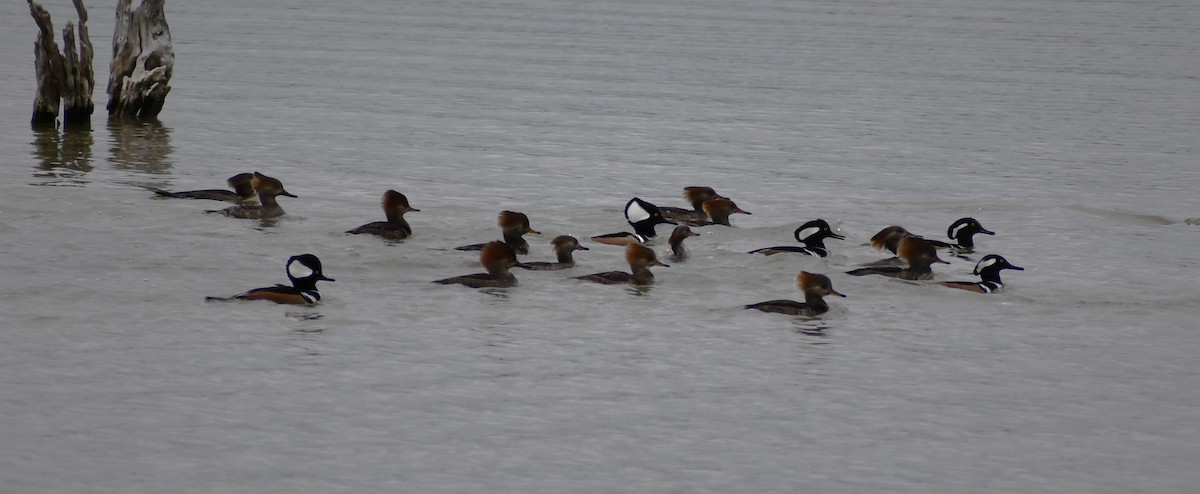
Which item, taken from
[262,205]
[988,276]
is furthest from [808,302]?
[262,205]

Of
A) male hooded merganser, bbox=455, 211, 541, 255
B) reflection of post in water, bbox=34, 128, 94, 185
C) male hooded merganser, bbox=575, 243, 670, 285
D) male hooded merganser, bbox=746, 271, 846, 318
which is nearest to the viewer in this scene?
male hooded merganser, bbox=746, 271, 846, 318

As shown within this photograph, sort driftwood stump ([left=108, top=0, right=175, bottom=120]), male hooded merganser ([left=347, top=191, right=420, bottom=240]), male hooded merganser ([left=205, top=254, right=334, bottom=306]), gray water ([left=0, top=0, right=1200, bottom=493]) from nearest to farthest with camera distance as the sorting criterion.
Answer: gray water ([left=0, top=0, right=1200, bottom=493])
male hooded merganser ([left=205, top=254, right=334, bottom=306])
male hooded merganser ([left=347, top=191, right=420, bottom=240])
driftwood stump ([left=108, top=0, right=175, bottom=120])

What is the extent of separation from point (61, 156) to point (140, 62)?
4.94 m

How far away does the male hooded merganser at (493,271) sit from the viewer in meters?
13.8

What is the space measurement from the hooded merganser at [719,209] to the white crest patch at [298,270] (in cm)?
590

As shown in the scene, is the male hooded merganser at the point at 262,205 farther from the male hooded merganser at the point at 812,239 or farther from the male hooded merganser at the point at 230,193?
the male hooded merganser at the point at 812,239

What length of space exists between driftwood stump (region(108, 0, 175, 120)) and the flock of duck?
7.35 meters

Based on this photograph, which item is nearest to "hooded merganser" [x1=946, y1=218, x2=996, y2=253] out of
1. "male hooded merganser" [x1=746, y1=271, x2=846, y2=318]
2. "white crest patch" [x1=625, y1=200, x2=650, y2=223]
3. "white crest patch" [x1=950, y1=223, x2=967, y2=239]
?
"white crest patch" [x1=950, y1=223, x2=967, y2=239]

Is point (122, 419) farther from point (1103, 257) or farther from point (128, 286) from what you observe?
point (1103, 257)


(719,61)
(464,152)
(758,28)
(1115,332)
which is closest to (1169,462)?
(1115,332)

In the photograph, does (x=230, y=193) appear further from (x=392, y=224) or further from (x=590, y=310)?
(x=590, y=310)

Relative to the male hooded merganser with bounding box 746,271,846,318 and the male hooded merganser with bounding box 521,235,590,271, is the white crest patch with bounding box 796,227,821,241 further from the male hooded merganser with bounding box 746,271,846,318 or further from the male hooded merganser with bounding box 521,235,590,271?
the male hooded merganser with bounding box 746,271,846,318

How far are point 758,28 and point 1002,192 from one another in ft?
86.0

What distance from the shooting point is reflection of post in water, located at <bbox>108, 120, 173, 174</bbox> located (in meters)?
21.0
